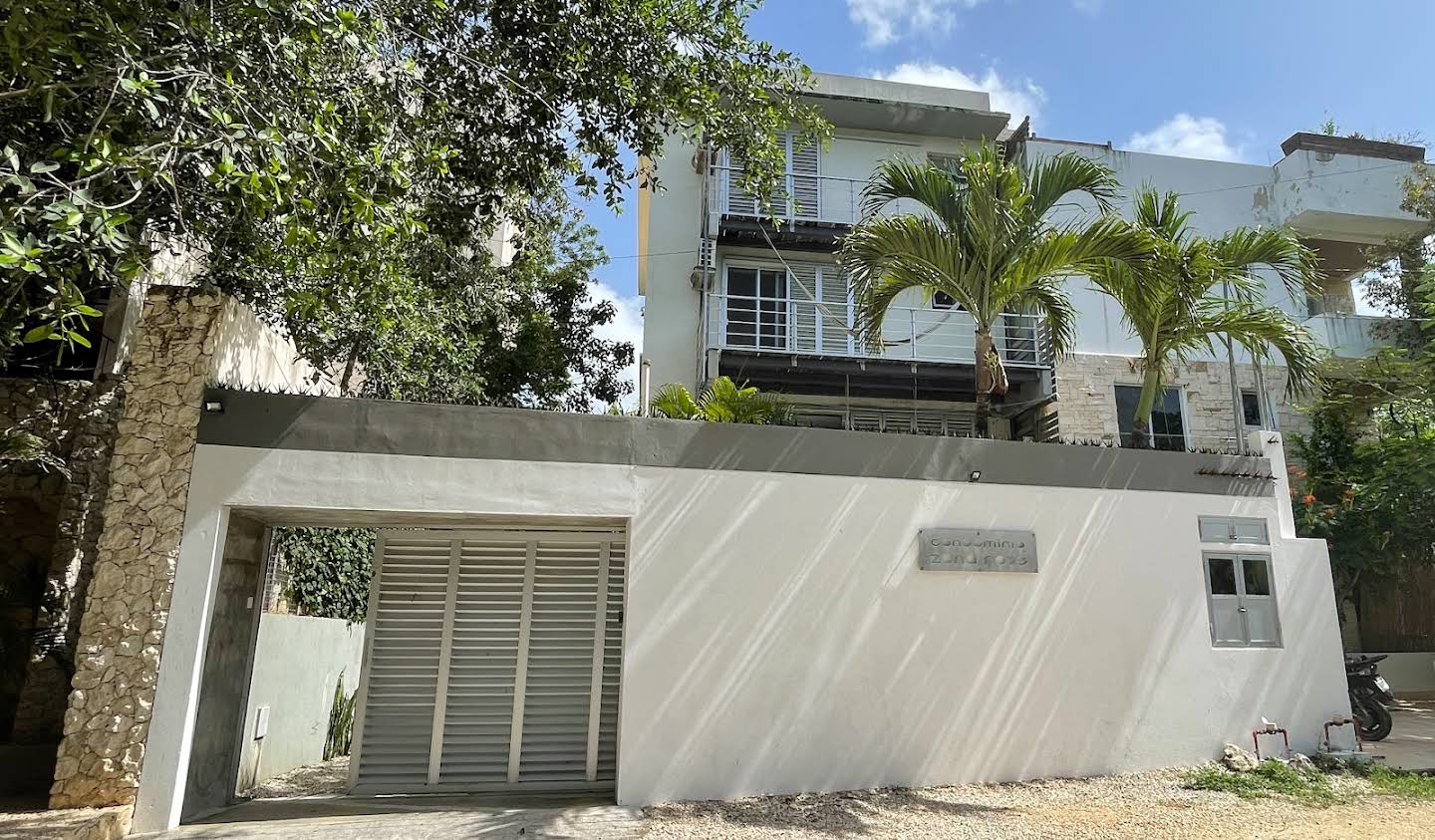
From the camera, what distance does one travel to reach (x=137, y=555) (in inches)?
218

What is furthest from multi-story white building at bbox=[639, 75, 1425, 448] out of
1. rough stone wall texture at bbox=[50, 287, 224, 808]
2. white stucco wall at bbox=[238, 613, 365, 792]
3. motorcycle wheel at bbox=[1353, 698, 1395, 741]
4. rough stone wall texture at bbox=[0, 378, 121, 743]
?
rough stone wall texture at bbox=[50, 287, 224, 808]

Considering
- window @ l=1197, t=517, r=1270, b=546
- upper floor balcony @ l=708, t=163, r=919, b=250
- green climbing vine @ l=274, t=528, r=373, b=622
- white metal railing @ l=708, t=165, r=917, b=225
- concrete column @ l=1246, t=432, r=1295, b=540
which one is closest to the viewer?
window @ l=1197, t=517, r=1270, b=546

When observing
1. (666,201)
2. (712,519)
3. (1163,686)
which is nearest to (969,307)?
(712,519)

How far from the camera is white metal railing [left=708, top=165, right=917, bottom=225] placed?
1434 centimetres

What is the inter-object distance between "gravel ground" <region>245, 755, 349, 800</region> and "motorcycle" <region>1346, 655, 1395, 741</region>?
33.1ft

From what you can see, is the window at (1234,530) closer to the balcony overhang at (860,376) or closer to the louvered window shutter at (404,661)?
the balcony overhang at (860,376)

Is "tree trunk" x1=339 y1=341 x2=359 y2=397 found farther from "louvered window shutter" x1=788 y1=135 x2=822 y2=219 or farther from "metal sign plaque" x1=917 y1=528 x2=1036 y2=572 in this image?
"louvered window shutter" x1=788 y1=135 x2=822 y2=219

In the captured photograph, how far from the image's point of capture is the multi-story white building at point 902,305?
1412 centimetres

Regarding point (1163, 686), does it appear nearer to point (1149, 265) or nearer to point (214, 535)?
point (1149, 265)

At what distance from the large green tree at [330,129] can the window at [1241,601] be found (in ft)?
18.3

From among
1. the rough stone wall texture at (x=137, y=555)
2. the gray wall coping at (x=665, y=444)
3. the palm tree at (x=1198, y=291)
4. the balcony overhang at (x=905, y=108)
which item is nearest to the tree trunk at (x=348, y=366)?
the rough stone wall texture at (x=137, y=555)

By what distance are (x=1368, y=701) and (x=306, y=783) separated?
10940mm

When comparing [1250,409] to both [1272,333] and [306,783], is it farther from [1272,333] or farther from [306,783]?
[306,783]

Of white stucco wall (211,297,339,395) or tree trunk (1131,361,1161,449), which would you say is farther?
tree trunk (1131,361,1161,449)
